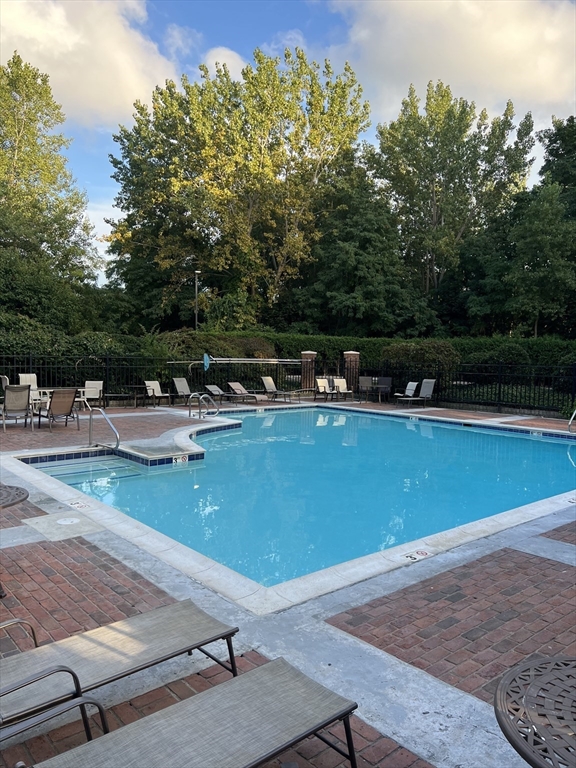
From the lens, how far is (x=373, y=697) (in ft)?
8.18

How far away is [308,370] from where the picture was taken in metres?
20.7

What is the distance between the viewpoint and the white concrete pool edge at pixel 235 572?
12.0 feet

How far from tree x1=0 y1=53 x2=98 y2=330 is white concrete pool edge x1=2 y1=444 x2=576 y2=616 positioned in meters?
15.7

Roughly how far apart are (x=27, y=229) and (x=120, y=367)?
38.4 feet

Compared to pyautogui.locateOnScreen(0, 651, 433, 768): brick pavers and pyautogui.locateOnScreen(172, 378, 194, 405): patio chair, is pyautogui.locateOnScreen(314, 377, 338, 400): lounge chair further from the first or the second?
pyautogui.locateOnScreen(0, 651, 433, 768): brick pavers

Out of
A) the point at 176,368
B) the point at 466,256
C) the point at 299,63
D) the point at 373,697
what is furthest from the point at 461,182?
the point at 373,697

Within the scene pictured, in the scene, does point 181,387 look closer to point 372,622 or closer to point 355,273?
point 372,622

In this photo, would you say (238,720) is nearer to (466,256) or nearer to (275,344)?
(275,344)

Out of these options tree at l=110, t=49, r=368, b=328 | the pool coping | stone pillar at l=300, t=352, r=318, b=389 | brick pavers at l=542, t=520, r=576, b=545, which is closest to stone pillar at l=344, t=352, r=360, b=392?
stone pillar at l=300, t=352, r=318, b=389

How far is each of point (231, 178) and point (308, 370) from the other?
1155cm

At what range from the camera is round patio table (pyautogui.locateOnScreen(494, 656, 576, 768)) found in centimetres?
141

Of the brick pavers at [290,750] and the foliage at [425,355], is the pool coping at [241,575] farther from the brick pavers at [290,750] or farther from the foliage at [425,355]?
the foliage at [425,355]

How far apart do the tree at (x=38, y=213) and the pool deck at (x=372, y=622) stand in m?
16.8

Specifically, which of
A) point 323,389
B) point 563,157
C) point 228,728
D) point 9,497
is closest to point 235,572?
point 9,497
